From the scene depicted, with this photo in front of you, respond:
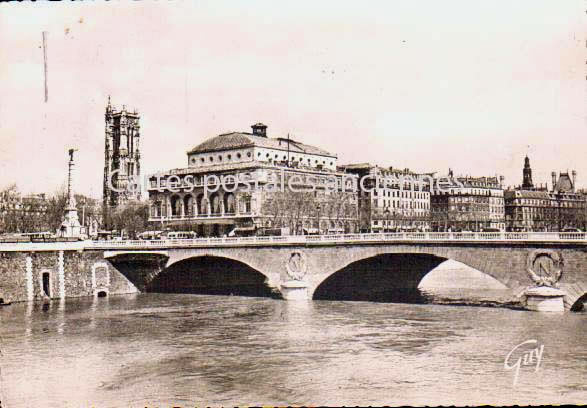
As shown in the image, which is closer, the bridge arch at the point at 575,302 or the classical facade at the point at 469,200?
the bridge arch at the point at 575,302

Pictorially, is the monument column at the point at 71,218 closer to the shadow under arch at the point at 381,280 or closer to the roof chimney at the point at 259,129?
the shadow under arch at the point at 381,280

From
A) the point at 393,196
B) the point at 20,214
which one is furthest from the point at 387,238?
the point at 393,196

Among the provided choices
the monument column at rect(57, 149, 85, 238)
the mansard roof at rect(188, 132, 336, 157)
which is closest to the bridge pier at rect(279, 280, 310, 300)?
the monument column at rect(57, 149, 85, 238)

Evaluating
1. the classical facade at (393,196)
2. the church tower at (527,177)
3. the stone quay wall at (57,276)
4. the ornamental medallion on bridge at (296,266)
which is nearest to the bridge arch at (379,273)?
the ornamental medallion on bridge at (296,266)

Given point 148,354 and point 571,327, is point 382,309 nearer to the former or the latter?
point 571,327

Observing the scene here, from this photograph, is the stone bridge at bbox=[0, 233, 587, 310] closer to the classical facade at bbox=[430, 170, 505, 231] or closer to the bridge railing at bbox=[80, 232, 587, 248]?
the bridge railing at bbox=[80, 232, 587, 248]

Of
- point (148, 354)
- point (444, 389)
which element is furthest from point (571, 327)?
point (148, 354)
